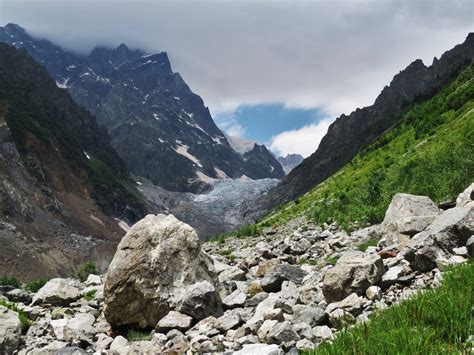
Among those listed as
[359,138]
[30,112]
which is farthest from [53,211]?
[359,138]

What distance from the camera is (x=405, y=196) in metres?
16.1

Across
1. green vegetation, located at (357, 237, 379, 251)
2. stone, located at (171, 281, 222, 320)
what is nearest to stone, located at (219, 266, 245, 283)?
stone, located at (171, 281, 222, 320)

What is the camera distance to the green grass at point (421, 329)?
4.53 metres

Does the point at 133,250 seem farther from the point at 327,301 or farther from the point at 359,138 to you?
the point at 359,138

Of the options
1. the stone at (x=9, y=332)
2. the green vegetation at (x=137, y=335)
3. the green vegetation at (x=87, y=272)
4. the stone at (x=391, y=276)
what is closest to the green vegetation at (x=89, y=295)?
the green vegetation at (x=137, y=335)

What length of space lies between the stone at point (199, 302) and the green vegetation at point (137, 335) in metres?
1.11

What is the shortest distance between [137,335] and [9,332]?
132 inches

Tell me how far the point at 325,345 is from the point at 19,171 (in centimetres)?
13317

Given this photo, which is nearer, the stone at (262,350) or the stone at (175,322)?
the stone at (262,350)

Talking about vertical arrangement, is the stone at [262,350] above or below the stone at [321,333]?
above

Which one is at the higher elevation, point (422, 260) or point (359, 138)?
point (359, 138)

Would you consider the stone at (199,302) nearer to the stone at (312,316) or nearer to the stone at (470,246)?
the stone at (312,316)

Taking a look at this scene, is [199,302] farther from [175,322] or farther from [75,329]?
[75,329]

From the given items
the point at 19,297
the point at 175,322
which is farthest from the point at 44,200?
the point at 175,322
